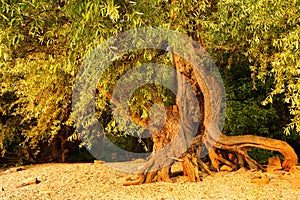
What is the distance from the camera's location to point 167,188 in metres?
7.12

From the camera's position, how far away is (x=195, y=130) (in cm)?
828

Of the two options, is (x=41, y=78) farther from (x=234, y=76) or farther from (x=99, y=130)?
(x=234, y=76)

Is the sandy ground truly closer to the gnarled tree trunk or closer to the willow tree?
the gnarled tree trunk

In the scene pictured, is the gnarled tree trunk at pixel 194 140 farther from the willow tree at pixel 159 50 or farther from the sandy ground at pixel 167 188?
the sandy ground at pixel 167 188

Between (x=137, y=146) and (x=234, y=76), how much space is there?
452 centimetres

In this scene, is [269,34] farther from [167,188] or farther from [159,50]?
[167,188]

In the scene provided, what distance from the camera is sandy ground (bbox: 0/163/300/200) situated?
661 cm

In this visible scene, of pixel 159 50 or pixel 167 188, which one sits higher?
pixel 159 50

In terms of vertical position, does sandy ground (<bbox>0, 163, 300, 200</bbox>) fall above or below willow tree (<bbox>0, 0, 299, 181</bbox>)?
below

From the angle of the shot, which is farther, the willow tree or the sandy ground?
the sandy ground

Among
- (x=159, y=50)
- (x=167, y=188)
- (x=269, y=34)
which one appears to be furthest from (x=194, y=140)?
(x=269, y=34)

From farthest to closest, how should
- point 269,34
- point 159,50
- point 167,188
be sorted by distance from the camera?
1. point 167,188
2. point 159,50
3. point 269,34

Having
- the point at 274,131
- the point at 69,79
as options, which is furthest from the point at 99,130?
the point at 274,131

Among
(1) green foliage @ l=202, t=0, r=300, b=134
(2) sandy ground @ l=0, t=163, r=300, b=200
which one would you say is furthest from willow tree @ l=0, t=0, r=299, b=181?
(2) sandy ground @ l=0, t=163, r=300, b=200
